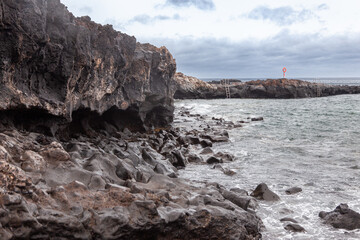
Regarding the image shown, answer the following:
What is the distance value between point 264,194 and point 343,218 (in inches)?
88.8

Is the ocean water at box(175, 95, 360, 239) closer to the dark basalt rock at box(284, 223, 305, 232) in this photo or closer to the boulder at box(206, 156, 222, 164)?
the dark basalt rock at box(284, 223, 305, 232)

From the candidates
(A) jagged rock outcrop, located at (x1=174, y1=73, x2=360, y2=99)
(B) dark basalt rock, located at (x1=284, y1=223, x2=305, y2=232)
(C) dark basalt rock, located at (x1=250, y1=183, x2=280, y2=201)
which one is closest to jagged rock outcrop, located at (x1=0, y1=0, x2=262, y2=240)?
(B) dark basalt rock, located at (x1=284, y1=223, x2=305, y2=232)

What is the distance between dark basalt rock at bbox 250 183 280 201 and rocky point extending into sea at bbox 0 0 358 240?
3 cm

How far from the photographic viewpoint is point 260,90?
76938 millimetres

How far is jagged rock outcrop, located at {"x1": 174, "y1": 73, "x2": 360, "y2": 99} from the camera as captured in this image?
75.9 meters

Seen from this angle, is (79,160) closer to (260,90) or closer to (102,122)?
(102,122)

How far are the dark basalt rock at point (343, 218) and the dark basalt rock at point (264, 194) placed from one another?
Answer: 1524mm

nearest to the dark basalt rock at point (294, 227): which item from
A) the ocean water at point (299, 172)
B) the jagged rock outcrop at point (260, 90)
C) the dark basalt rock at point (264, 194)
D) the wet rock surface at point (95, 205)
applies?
the ocean water at point (299, 172)

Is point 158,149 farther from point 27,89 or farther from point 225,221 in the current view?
point 225,221

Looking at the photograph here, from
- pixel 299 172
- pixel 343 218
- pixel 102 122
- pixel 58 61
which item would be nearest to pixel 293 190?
pixel 343 218

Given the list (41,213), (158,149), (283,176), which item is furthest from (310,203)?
(158,149)

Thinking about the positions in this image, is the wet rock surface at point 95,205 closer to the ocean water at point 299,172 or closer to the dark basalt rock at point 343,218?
the ocean water at point 299,172

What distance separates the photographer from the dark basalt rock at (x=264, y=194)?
29.9 feet

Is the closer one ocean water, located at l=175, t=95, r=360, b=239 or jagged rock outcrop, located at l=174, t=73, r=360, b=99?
ocean water, located at l=175, t=95, r=360, b=239
